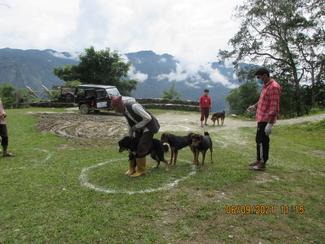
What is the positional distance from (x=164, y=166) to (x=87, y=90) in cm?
1783

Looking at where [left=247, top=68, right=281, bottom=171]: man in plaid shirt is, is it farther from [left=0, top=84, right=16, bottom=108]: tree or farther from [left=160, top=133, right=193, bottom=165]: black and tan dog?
[left=0, top=84, right=16, bottom=108]: tree

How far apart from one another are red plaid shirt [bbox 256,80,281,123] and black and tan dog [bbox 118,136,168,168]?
→ 2.37 meters

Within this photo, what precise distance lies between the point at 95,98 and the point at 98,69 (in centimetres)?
1636

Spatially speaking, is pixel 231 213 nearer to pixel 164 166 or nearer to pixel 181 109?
pixel 164 166

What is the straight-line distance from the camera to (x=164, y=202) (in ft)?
20.4

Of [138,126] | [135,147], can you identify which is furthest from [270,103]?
[135,147]

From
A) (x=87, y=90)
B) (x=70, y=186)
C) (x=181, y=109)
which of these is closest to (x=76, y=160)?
(x=70, y=186)

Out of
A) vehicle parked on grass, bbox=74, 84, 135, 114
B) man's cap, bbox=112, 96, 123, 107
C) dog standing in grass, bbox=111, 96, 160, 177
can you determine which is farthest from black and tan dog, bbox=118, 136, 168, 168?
vehicle parked on grass, bbox=74, 84, 135, 114

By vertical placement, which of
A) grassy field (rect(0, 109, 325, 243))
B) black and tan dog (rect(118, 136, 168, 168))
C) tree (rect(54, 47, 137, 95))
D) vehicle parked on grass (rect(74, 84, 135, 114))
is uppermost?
tree (rect(54, 47, 137, 95))

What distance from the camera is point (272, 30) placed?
3127 centimetres

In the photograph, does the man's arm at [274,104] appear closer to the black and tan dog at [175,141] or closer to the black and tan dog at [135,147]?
the black and tan dog at [175,141]

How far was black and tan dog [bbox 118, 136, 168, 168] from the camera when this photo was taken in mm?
7648

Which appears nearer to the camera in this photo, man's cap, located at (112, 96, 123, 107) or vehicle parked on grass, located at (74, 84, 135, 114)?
man's cap, located at (112, 96, 123, 107)
